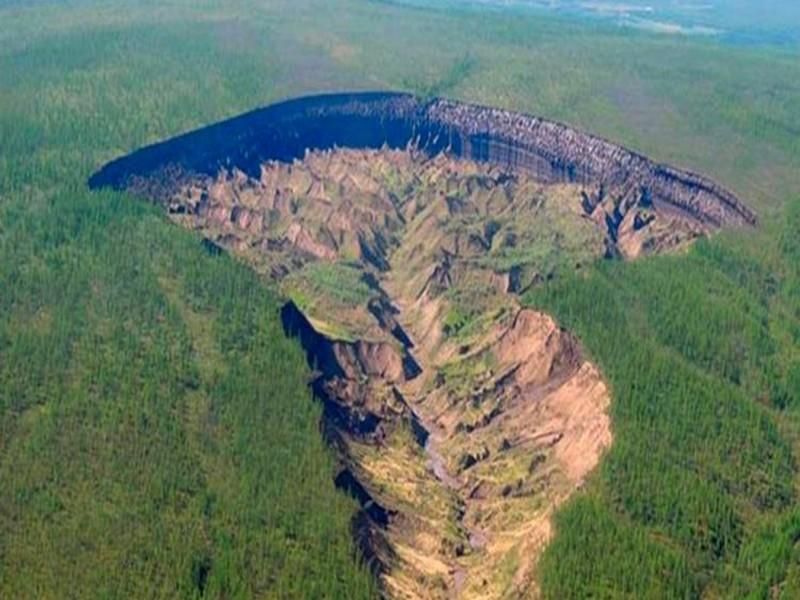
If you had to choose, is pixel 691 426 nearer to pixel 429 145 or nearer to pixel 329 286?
pixel 329 286

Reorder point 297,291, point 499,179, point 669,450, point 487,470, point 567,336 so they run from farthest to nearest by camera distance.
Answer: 1. point 499,179
2. point 297,291
3. point 567,336
4. point 487,470
5. point 669,450

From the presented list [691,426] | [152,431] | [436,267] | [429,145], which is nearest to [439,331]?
[436,267]

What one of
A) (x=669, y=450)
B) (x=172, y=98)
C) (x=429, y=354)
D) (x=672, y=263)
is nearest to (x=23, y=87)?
(x=172, y=98)

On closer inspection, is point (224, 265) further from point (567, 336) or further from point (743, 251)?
point (743, 251)

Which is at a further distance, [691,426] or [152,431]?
[691,426]

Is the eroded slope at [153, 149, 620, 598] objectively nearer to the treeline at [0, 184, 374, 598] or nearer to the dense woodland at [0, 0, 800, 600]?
the dense woodland at [0, 0, 800, 600]

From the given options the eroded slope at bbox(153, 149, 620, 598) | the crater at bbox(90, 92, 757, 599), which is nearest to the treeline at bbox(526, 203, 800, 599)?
the crater at bbox(90, 92, 757, 599)
